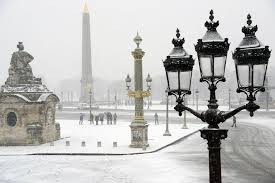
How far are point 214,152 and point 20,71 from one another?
25.4m

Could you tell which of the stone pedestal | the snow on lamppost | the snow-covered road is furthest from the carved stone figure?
the snow on lamppost

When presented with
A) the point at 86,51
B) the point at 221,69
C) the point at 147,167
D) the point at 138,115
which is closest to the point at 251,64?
the point at 221,69

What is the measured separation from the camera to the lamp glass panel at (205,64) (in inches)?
213

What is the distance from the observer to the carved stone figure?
28.7 meters

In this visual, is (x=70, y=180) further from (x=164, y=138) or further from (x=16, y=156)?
(x=164, y=138)

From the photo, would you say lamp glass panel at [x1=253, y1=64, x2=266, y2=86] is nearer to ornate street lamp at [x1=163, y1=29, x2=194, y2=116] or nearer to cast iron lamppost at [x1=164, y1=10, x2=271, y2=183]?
cast iron lamppost at [x1=164, y1=10, x2=271, y2=183]

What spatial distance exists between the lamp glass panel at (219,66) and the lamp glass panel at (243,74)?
21 cm

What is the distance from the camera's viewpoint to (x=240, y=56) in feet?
17.7

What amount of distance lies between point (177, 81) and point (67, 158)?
16.1 meters

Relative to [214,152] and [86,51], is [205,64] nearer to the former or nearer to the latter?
[214,152]

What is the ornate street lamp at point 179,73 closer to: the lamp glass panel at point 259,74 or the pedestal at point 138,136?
the lamp glass panel at point 259,74

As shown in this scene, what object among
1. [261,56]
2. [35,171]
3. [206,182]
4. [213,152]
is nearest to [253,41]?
[261,56]

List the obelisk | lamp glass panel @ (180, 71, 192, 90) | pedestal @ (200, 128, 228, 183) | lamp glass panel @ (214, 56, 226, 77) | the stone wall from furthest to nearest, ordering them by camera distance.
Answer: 1. the obelisk
2. the stone wall
3. lamp glass panel @ (180, 71, 192, 90)
4. lamp glass panel @ (214, 56, 226, 77)
5. pedestal @ (200, 128, 228, 183)

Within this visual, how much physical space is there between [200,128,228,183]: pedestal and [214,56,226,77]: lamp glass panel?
75 cm
